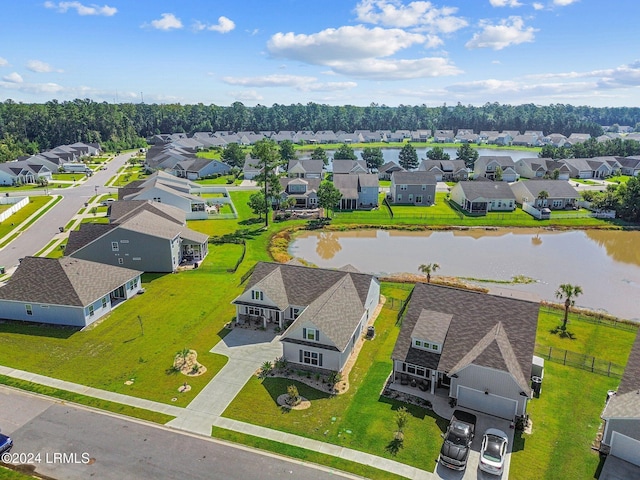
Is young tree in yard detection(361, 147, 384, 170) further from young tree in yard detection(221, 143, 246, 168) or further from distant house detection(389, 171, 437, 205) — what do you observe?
young tree in yard detection(221, 143, 246, 168)

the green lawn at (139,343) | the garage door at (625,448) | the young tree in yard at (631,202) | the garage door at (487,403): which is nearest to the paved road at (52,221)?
the green lawn at (139,343)

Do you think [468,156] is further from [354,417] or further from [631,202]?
[354,417]

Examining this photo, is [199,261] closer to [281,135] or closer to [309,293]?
[309,293]

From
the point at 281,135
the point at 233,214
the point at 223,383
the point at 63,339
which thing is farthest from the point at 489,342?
the point at 281,135

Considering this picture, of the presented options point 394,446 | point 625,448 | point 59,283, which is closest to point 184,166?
point 59,283

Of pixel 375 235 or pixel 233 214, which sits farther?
pixel 233 214
